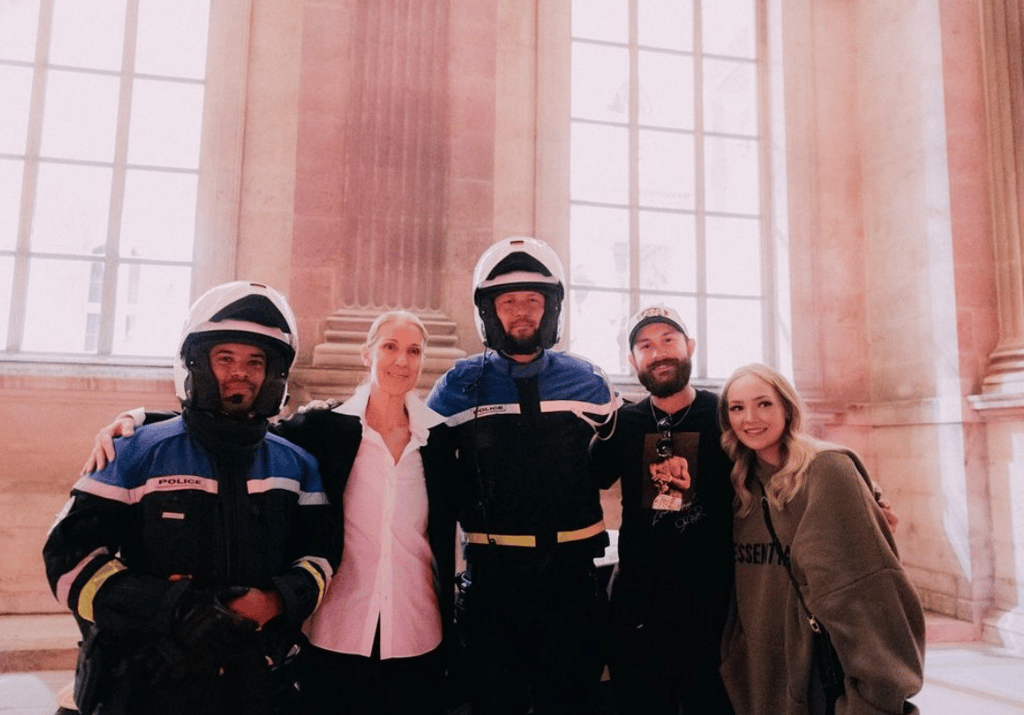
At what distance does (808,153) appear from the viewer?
636 cm

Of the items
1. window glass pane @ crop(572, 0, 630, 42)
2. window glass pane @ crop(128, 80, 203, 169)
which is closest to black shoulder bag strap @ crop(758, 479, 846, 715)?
window glass pane @ crop(128, 80, 203, 169)

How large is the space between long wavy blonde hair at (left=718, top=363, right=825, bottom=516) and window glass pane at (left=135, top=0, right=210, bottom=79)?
17.6ft

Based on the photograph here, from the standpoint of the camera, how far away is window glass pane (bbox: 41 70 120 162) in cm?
530

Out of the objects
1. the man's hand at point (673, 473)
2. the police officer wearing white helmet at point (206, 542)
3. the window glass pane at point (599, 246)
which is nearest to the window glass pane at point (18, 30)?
the window glass pane at point (599, 246)

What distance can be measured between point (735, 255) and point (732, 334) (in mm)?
812

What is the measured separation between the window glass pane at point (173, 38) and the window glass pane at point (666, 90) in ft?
13.3

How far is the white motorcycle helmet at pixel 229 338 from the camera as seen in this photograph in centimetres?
188

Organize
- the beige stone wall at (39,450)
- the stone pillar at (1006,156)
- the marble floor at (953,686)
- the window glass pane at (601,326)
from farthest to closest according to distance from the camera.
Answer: the window glass pane at (601,326) → the stone pillar at (1006,156) → the beige stone wall at (39,450) → the marble floor at (953,686)

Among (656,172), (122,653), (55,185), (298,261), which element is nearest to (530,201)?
(656,172)

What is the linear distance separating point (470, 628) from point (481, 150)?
13.8 ft

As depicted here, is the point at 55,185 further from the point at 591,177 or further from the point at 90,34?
the point at 591,177

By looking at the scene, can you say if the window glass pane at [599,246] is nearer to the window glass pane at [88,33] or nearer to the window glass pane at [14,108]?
the window glass pane at [88,33]

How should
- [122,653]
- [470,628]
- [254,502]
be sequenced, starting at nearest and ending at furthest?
[122,653] → [254,502] → [470,628]

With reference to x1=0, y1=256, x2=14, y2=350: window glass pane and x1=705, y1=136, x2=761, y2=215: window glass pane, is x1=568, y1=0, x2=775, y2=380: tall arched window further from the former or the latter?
x1=0, y1=256, x2=14, y2=350: window glass pane
